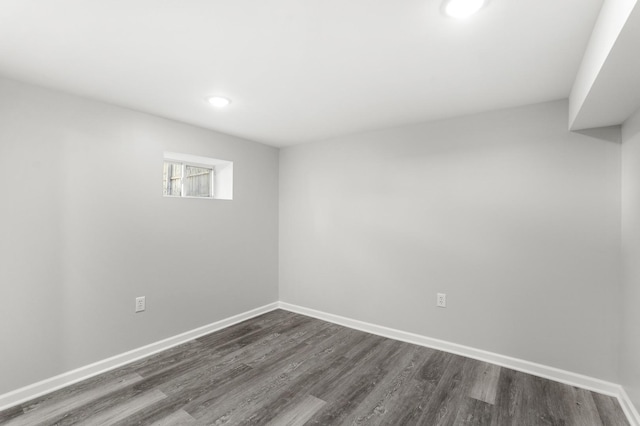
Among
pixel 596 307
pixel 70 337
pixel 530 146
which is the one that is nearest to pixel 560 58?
pixel 530 146

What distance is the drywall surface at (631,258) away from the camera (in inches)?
71.7

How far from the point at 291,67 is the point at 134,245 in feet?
6.66

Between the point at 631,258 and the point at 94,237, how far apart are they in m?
3.85

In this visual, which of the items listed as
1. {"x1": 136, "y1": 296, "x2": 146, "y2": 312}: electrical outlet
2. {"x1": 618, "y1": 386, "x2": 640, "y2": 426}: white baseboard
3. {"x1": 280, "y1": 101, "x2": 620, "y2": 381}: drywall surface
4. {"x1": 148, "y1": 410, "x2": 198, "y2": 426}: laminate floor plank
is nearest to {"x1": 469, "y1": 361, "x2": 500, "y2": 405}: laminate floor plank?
{"x1": 280, "y1": 101, "x2": 620, "y2": 381}: drywall surface

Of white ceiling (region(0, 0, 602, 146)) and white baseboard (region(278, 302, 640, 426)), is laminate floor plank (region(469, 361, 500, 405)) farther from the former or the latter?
white ceiling (region(0, 0, 602, 146))

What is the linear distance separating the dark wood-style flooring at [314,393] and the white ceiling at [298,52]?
2197mm

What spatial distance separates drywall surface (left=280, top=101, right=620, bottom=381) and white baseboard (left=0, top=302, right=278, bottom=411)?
4.32ft

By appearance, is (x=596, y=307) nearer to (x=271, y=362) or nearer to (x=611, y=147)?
(x=611, y=147)

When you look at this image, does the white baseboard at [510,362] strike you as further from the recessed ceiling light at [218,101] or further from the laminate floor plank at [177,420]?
the recessed ceiling light at [218,101]

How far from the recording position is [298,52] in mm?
1740

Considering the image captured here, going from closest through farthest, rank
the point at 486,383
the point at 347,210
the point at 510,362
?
the point at 486,383 < the point at 510,362 < the point at 347,210

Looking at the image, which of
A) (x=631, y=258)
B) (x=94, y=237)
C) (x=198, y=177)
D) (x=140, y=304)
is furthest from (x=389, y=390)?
(x=198, y=177)

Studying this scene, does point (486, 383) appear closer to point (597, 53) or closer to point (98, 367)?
point (597, 53)

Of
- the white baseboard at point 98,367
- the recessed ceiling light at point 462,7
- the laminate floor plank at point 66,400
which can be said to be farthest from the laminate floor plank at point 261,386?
the recessed ceiling light at point 462,7
